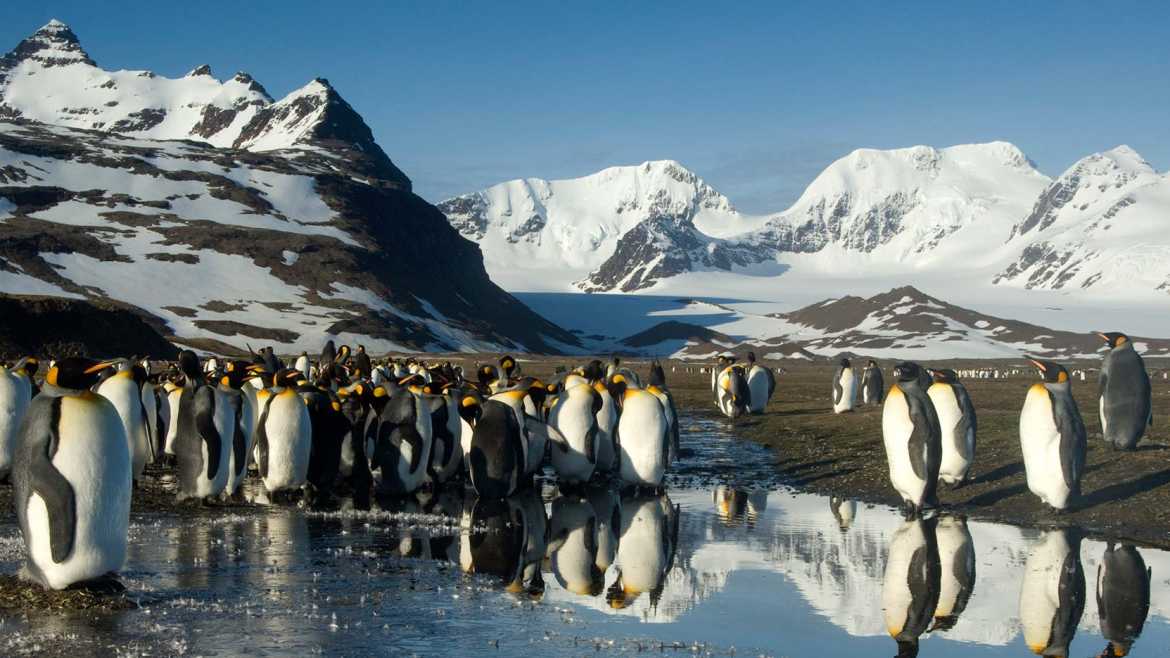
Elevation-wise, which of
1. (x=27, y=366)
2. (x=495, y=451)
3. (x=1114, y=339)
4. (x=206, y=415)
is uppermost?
(x=1114, y=339)

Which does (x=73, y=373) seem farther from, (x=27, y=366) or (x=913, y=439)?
(x=27, y=366)

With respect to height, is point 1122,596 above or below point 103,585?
below

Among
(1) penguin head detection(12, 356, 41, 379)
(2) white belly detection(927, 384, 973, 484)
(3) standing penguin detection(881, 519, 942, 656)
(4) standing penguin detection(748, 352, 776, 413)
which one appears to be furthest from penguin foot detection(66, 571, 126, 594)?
(4) standing penguin detection(748, 352, 776, 413)

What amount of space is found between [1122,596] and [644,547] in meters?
4.38

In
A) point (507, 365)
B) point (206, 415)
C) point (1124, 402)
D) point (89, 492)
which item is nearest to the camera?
point (89, 492)

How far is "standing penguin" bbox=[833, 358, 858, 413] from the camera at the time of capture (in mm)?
29734

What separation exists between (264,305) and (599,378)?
298 feet

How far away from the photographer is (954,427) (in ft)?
49.2

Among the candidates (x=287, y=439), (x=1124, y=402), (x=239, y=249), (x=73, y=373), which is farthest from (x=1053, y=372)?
(x=239, y=249)

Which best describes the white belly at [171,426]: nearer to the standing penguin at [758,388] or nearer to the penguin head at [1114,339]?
the penguin head at [1114,339]

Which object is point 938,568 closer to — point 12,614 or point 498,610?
point 498,610

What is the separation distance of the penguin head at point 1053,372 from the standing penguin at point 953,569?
6.47 feet

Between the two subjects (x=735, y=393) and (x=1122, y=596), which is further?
(x=735, y=393)

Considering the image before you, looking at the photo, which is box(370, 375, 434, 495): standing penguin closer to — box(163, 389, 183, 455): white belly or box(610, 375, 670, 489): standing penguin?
box(610, 375, 670, 489): standing penguin
